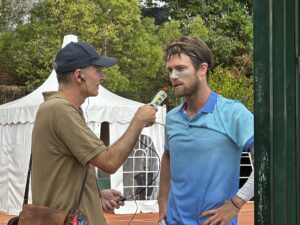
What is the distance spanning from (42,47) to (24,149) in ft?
32.1

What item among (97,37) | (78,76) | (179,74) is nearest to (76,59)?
(78,76)

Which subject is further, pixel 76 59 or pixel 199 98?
pixel 76 59

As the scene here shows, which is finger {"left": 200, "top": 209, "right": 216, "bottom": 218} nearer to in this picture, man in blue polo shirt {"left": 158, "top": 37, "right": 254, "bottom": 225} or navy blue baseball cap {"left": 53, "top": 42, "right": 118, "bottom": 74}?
man in blue polo shirt {"left": 158, "top": 37, "right": 254, "bottom": 225}

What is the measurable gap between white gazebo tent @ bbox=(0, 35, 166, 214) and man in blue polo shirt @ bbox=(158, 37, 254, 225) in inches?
395

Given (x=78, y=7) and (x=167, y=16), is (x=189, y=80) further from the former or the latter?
(x=167, y=16)

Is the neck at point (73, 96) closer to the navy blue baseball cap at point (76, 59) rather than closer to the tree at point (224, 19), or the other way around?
the navy blue baseball cap at point (76, 59)

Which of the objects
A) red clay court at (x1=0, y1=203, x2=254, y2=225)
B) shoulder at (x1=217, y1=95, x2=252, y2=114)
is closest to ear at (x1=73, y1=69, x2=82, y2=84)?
shoulder at (x1=217, y1=95, x2=252, y2=114)

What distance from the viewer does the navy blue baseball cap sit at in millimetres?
3236

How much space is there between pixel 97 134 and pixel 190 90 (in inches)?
430

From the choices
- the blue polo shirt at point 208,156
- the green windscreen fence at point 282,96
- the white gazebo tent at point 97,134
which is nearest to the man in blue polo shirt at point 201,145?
the blue polo shirt at point 208,156

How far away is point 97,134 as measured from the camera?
13.8m

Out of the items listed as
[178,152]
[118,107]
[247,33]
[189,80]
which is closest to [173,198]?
[178,152]

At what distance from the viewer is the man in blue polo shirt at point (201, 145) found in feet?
9.25

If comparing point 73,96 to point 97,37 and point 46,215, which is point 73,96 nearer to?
point 46,215
